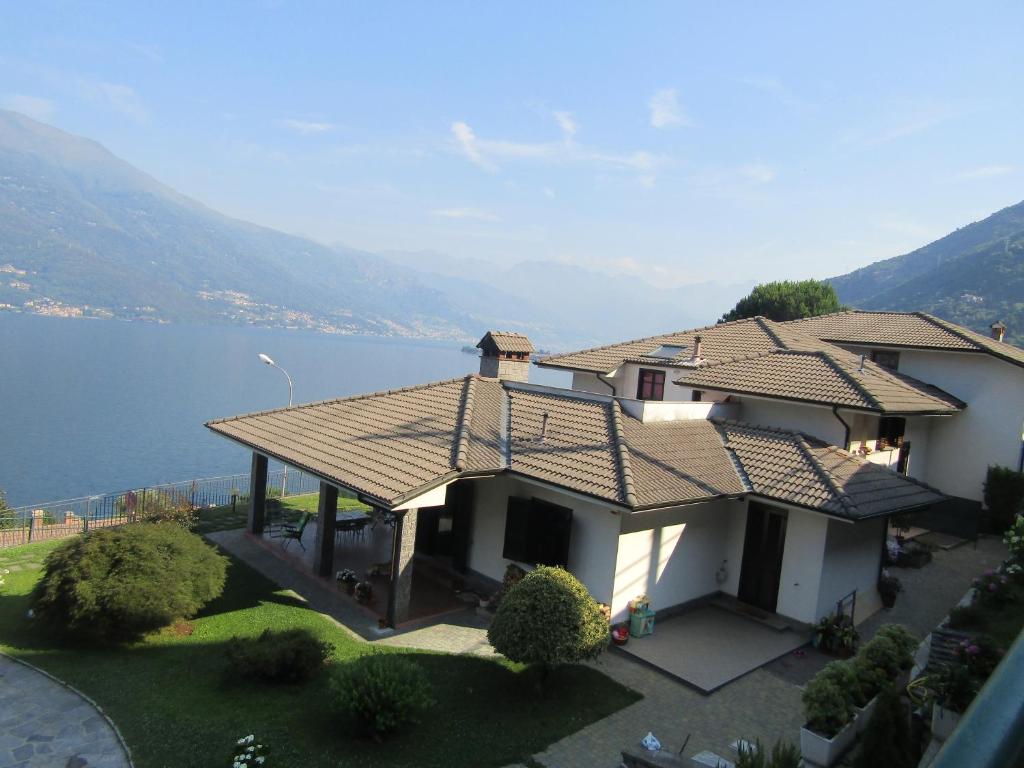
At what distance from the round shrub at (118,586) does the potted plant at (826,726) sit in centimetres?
1033

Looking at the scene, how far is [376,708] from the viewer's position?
30.7ft

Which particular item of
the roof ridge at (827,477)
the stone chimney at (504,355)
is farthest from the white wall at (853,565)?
the stone chimney at (504,355)

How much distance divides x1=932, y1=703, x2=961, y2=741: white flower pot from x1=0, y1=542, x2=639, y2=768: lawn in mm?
4369

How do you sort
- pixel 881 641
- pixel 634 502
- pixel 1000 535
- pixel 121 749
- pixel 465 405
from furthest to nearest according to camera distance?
1. pixel 1000 535
2. pixel 465 405
3. pixel 634 502
4. pixel 881 641
5. pixel 121 749

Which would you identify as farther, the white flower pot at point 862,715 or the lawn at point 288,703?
the white flower pot at point 862,715

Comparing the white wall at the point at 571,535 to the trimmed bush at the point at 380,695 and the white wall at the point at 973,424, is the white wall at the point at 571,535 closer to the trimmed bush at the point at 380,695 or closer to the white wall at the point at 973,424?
the trimmed bush at the point at 380,695

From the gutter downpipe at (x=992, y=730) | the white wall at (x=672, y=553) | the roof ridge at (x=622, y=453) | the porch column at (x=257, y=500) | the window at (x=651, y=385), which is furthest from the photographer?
the window at (x=651, y=385)

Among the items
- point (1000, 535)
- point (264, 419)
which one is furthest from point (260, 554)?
point (1000, 535)

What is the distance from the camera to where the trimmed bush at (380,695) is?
935 cm

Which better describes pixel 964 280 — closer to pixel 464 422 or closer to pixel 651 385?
pixel 651 385

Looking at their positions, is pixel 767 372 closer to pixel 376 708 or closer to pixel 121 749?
pixel 376 708

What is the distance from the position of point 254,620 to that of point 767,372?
14622mm

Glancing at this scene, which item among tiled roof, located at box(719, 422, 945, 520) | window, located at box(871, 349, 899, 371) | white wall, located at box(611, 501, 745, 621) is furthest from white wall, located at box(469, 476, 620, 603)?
window, located at box(871, 349, 899, 371)

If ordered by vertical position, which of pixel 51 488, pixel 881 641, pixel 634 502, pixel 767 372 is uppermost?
pixel 767 372
